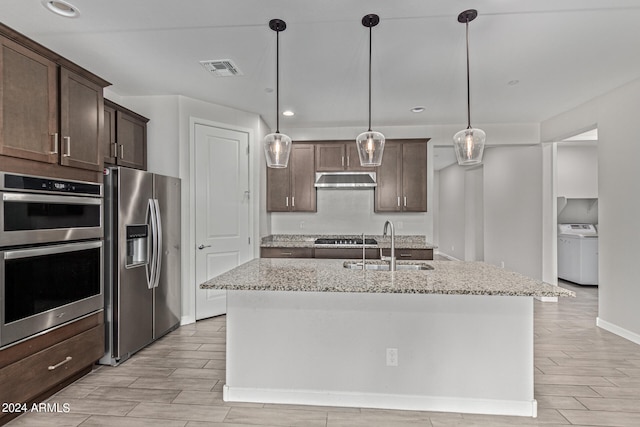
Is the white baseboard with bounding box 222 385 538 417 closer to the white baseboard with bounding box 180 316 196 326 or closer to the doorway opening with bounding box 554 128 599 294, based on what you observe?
the white baseboard with bounding box 180 316 196 326

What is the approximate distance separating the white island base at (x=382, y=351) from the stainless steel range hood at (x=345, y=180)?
9.01ft

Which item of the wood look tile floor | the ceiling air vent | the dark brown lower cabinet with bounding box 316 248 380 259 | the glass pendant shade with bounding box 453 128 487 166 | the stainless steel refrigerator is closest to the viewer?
the wood look tile floor

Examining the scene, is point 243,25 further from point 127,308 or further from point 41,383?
point 41,383

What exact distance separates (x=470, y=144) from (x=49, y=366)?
10.2 feet

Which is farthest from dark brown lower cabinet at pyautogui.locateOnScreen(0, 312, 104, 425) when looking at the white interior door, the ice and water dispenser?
the white interior door

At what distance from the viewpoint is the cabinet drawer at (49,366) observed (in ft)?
6.46

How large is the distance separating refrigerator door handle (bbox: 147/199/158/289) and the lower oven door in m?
0.56

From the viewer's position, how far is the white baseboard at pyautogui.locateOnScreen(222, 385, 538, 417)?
2143 millimetres

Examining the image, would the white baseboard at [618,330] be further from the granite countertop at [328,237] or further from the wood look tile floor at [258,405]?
the granite countertop at [328,237]

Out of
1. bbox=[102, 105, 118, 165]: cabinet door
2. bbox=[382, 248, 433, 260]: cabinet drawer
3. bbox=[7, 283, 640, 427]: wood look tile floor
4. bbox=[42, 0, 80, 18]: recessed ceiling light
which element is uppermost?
bbox=[42, 0, 80, 18]: recessed ceiling light

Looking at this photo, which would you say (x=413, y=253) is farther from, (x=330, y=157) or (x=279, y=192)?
(x=279, y=192)

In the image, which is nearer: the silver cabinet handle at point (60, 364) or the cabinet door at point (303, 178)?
the silver cabinet handle at point (60, 364)

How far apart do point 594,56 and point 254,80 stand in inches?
118

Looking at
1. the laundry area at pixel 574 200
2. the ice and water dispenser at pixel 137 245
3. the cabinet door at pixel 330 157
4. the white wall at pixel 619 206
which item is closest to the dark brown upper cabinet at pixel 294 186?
the cabinet door at pixel 330 157
